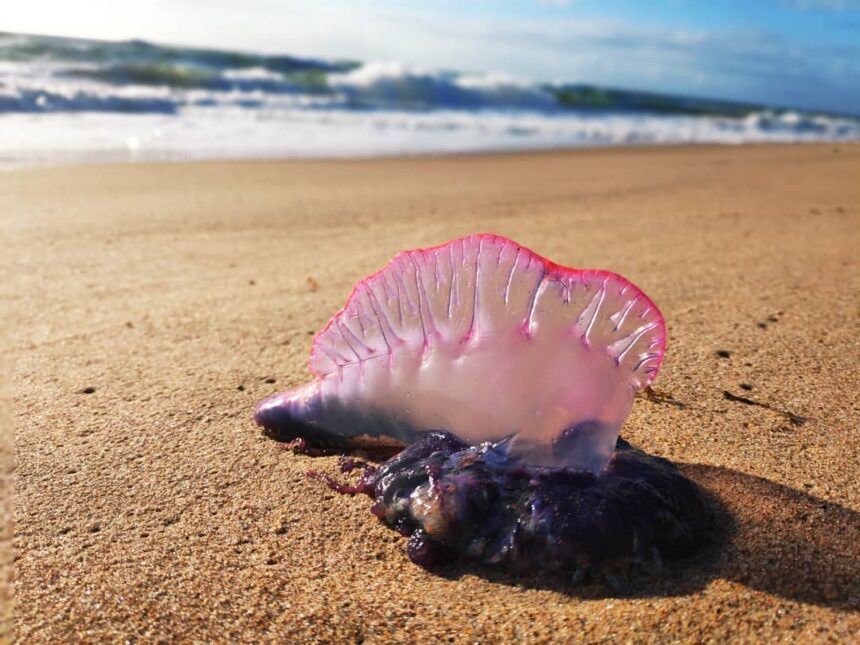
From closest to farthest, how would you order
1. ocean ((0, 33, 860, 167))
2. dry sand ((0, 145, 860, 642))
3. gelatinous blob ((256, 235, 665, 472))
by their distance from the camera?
dry sand ((0, 145, 860, 642)) → gelatinous blob ((256, 235, 665, 472)) → ocean ((0, 33, 860, 167))

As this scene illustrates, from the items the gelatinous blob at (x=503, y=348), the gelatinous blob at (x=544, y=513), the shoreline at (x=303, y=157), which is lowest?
the shoreline at (x=303, y=157)

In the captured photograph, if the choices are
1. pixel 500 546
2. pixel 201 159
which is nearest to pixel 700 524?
pixel 500 546

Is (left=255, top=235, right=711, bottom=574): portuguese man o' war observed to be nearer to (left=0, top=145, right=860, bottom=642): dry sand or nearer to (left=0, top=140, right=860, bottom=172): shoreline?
(left=0, top=145, right=860, bottom=642): dry sand

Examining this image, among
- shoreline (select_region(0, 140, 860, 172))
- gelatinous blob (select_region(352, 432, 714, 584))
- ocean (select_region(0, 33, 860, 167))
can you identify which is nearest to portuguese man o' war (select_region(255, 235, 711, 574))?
gelatinous blob (select_region(352, 432, 714, 584))

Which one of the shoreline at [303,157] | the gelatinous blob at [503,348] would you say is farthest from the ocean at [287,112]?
the gelatinous blob at [503,348]

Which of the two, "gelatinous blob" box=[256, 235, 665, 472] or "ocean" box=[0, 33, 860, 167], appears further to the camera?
"ocean" box=[0, 33, 860, 167]

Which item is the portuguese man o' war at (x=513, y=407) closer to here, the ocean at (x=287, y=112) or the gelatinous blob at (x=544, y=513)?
the gelatinous blob at (x=544, y=513)

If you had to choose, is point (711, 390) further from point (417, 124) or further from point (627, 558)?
point (417, 124)
